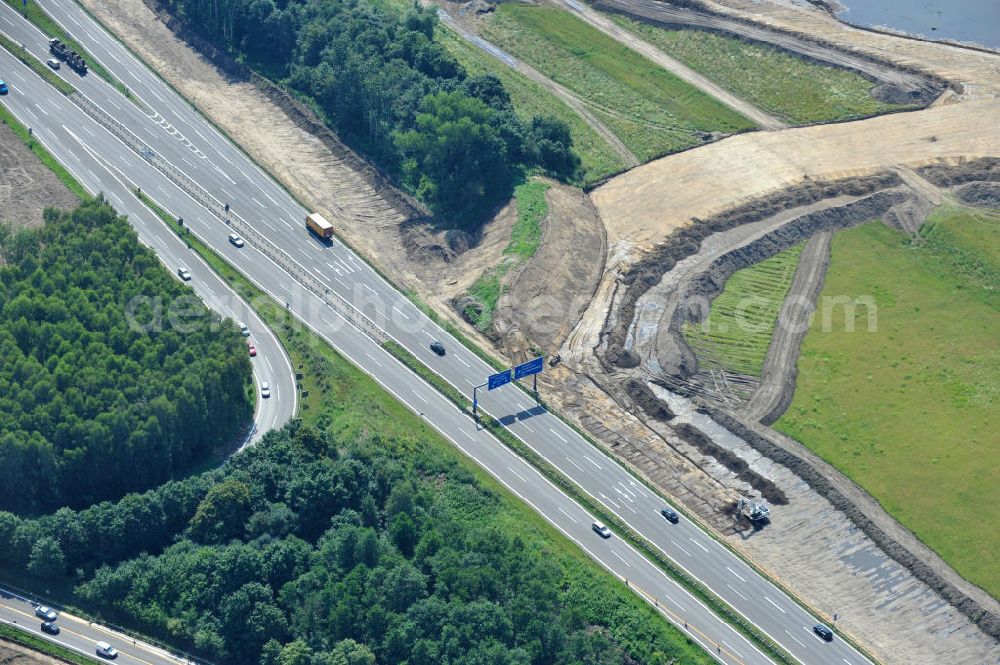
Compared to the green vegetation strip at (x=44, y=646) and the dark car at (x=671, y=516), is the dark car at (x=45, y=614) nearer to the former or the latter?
the green vegetation strip at (x=44, y=646)

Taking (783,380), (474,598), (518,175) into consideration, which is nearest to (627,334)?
(783,380)

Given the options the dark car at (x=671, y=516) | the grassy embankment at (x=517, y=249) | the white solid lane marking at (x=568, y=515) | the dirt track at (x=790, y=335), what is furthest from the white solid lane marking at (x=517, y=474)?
the dirt track at (x=790, y=335)

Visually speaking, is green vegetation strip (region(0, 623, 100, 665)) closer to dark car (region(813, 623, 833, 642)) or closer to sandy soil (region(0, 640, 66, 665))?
sandy soil (region(0, 640, 66, 665))

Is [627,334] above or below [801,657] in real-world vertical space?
above

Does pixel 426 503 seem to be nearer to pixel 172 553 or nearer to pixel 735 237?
pixel 172 553

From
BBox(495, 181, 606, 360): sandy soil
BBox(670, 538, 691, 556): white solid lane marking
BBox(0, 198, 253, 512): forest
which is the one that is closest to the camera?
BBox(0, 198, 253, 512): forest

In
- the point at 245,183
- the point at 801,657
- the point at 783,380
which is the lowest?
the point at 801,657

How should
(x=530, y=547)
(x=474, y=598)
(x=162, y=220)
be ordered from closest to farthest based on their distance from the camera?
(x=474, y=598)
(x=530, y=547)
(x=162, y=220)

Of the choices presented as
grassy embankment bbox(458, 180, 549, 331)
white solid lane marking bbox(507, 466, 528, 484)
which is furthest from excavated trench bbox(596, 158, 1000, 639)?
white solid lane marking bbox(507, 466, 528, 484)
